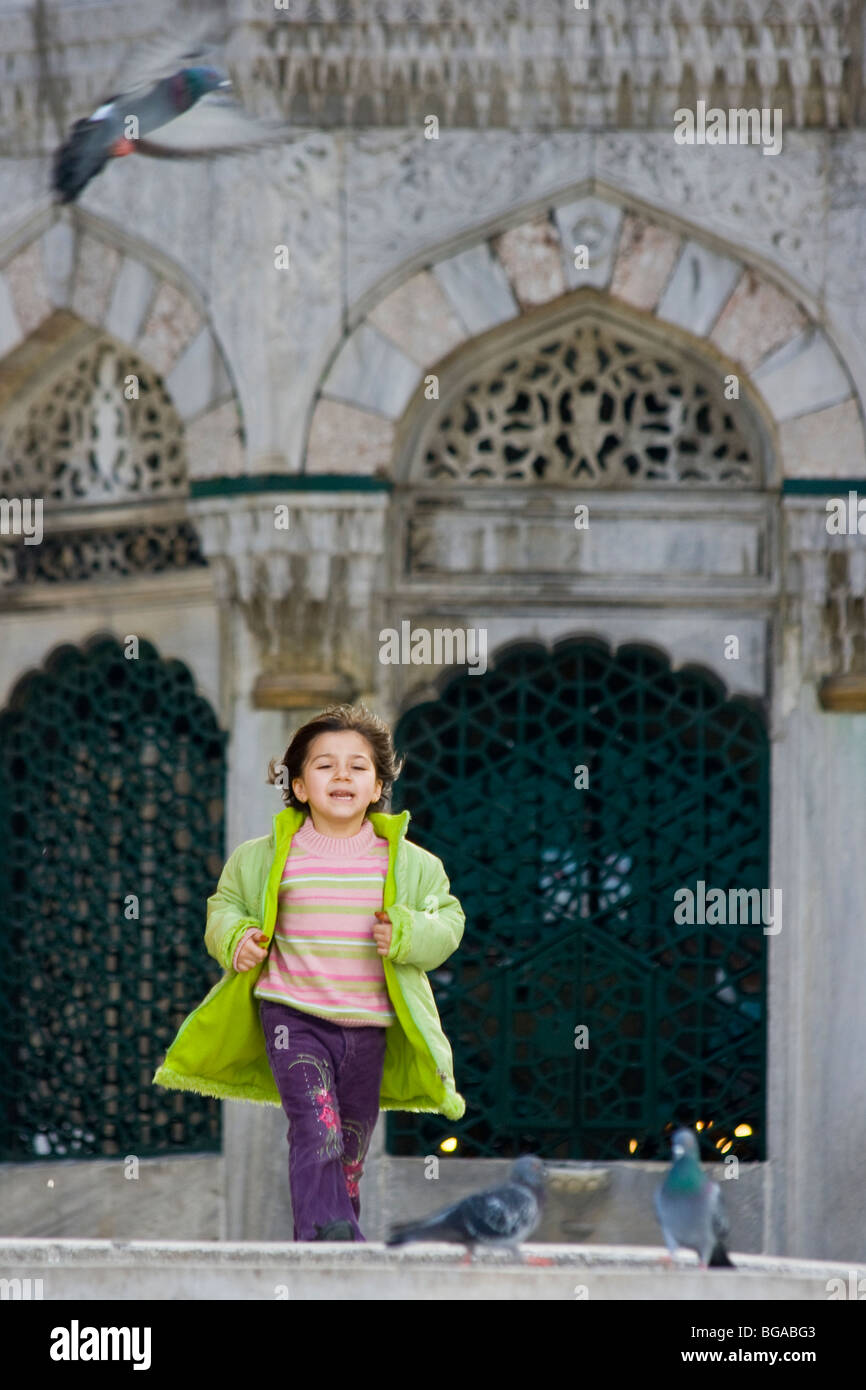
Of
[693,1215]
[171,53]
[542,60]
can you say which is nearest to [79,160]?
[171,53]

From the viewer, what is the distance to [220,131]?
405 inches


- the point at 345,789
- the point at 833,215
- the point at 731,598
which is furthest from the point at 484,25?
the point at 345,789

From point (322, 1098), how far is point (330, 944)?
0.42 meters

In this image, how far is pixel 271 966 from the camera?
7.28 meters

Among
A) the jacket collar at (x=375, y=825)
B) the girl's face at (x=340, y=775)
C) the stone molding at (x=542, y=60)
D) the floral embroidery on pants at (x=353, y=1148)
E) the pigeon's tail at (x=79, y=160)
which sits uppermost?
the stone molding at (x=542, y=60)

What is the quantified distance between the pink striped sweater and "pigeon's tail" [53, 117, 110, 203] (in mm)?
4288

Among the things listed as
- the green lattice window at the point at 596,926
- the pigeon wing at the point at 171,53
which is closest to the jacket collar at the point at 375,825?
the green lattice window at the point at 596,926

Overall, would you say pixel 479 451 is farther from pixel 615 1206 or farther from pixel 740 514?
pixel 615 1206

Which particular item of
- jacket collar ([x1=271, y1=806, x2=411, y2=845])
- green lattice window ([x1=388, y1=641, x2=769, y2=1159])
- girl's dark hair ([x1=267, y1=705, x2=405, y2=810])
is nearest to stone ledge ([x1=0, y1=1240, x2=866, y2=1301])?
jacket collar ([x1=271, y1=806, x2=411, y2=845])

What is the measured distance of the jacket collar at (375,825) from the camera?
24.0 feet

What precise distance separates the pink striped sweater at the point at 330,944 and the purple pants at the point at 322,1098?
0.05 m

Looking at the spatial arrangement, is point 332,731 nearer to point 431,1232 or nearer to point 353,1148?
point 353,1148

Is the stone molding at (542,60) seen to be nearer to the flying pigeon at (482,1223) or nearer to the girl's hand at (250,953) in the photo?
the girl's hand at (250,953)

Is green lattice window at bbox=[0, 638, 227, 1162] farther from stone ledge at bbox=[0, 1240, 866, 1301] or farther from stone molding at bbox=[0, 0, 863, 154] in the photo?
stone ledge at bbox=[0, 1240, 866, 1301]
